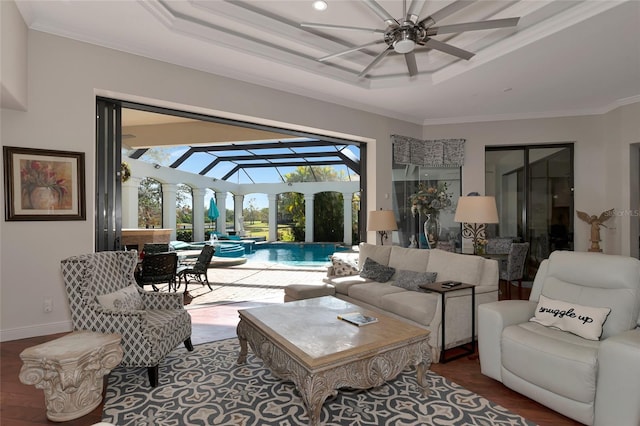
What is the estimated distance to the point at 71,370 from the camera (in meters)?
2.15

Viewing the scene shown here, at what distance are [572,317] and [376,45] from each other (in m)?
3.66

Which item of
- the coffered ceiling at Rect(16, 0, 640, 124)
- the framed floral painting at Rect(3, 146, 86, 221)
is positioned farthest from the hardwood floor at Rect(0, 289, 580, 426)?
the coffered ceiling at Rect(16, 0, 640, 124)

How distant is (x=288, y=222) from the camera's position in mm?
15484

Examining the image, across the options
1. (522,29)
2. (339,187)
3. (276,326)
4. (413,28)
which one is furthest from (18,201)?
(339,187)

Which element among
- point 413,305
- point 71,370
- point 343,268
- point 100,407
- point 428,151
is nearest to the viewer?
point 71,370

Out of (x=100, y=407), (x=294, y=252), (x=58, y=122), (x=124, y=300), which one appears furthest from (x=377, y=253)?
(x=294, y=252)

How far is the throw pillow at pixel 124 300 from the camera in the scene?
2.81m

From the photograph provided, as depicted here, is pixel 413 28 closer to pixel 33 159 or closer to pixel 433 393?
pixel 433 393

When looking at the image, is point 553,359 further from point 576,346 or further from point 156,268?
point 156,268

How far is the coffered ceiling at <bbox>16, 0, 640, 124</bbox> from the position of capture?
132 inches

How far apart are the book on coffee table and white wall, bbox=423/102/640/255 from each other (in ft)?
15.8

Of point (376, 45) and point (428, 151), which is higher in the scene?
point (376, 45)

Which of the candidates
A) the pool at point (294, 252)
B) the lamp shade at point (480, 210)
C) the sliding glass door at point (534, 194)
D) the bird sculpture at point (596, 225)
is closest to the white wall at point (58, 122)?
the lamp shade at point (480, 210)

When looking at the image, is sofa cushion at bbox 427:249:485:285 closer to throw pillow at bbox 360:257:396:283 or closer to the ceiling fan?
throw pillow at bbox 360:257:396:283
